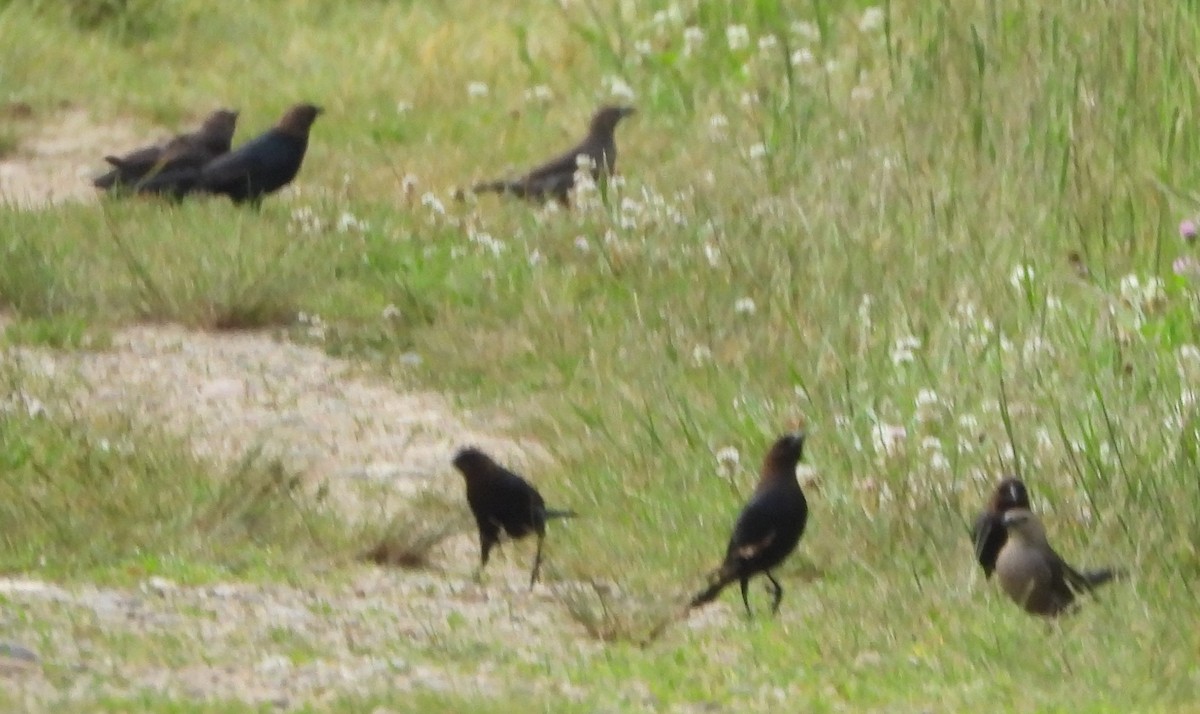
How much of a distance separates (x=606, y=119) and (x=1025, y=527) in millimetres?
6039

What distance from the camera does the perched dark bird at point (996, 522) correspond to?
5.67 m

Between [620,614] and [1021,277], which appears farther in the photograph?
[1021,277]

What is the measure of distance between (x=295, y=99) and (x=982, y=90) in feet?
20.3

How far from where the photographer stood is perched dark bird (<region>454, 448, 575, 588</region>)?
632 centimetres

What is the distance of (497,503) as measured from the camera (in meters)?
6.31

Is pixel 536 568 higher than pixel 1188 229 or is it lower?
lower

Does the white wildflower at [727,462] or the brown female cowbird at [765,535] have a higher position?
the brown female cowbird at [765,535]

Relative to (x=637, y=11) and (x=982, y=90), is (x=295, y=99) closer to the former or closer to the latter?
(x=637, y=11)

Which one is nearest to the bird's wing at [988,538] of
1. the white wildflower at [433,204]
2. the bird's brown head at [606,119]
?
the white wildflower at [433,204]

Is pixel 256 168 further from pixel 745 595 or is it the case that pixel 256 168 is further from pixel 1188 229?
pixel 745 595

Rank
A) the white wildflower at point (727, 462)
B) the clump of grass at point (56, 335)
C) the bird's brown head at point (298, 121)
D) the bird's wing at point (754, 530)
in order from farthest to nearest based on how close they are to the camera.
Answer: the bird's brown head at point (298, 121) < the clump of grass at point (56, 335) < the white wildflower at point (727, 462) < the bird's wing at point (754, 530)

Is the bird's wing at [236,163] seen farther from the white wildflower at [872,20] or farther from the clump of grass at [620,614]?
the clump of grass at [620,614]

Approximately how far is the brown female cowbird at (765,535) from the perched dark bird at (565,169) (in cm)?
500

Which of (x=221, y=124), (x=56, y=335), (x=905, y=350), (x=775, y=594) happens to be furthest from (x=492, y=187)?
(x=775, y=594)
